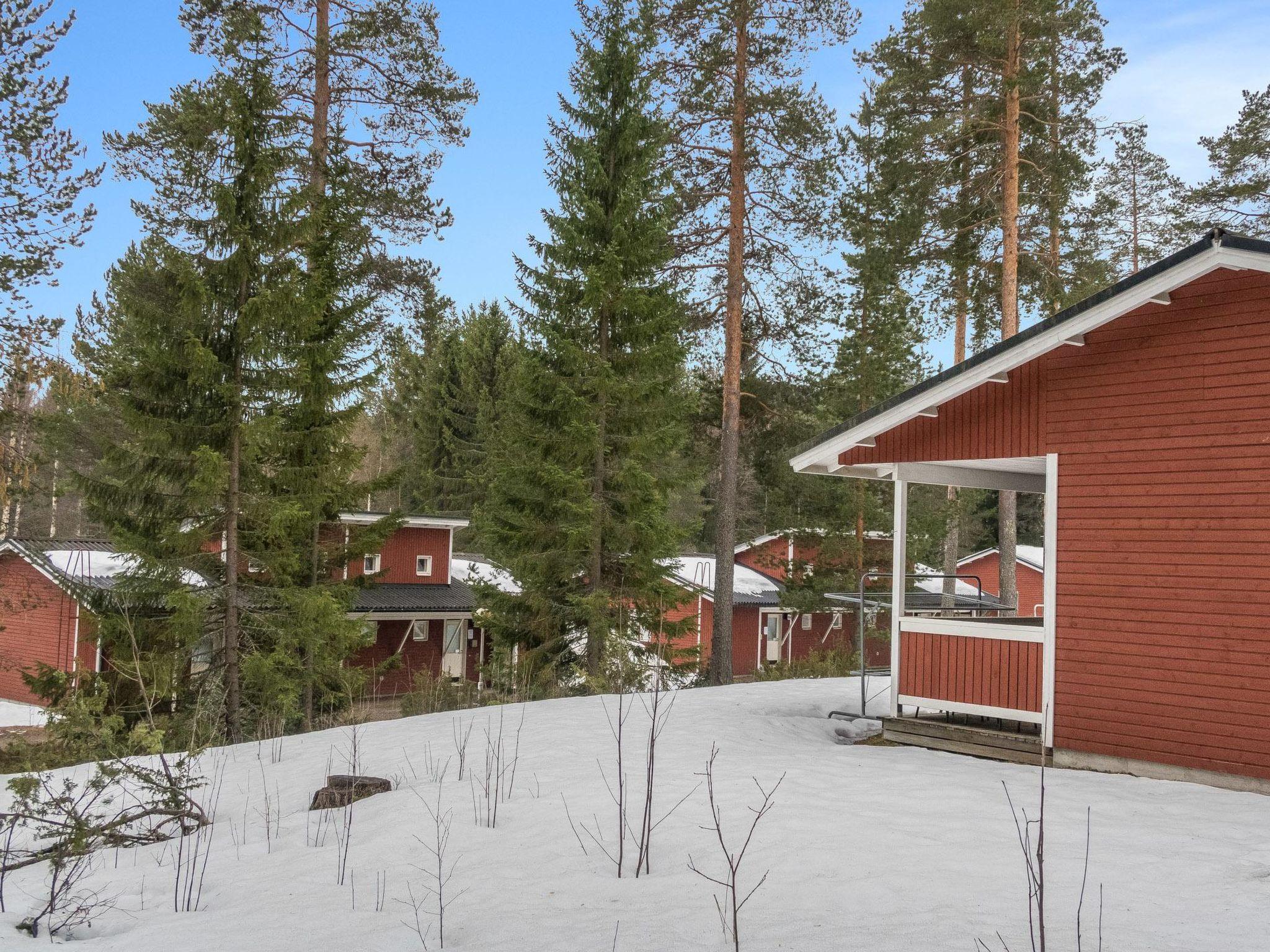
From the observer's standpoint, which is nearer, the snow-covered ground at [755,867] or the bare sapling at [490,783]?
the snow-covered ground at [755,867]

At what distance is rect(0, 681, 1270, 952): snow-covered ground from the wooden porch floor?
0.99ft

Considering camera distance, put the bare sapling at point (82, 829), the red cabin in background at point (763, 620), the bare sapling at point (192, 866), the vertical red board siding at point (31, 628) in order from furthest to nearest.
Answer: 1. the red cabin in background at point (763, 620)
2. the vertical red board siding at point (31, 628)
3. the bare sapling at point (192, 866)
4. the bare sapling at point (82, 829)

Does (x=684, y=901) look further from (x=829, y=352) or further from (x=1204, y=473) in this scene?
(x=829, y=352)

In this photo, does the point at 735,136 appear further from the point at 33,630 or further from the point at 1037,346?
the point at 33,630

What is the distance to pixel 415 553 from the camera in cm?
2959

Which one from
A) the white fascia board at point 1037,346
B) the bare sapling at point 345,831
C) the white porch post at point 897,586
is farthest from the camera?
the white porch post at point 897,586

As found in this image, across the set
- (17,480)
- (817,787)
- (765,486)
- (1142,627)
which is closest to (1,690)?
(17,480)

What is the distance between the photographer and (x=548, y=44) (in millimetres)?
21766

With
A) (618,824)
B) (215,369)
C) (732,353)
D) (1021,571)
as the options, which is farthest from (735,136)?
(1021,571)

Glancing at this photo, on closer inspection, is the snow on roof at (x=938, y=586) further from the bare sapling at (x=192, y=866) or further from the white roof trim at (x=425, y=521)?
the bare sapling at (x=192, y=866)

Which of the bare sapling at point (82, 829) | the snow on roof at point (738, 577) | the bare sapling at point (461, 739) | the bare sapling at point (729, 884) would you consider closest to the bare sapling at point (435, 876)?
the bare sapling at point (461, 739)

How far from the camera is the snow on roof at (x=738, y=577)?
31.4m

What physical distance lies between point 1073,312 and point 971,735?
408 cm

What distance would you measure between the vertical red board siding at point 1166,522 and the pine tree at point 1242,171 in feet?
57.7
